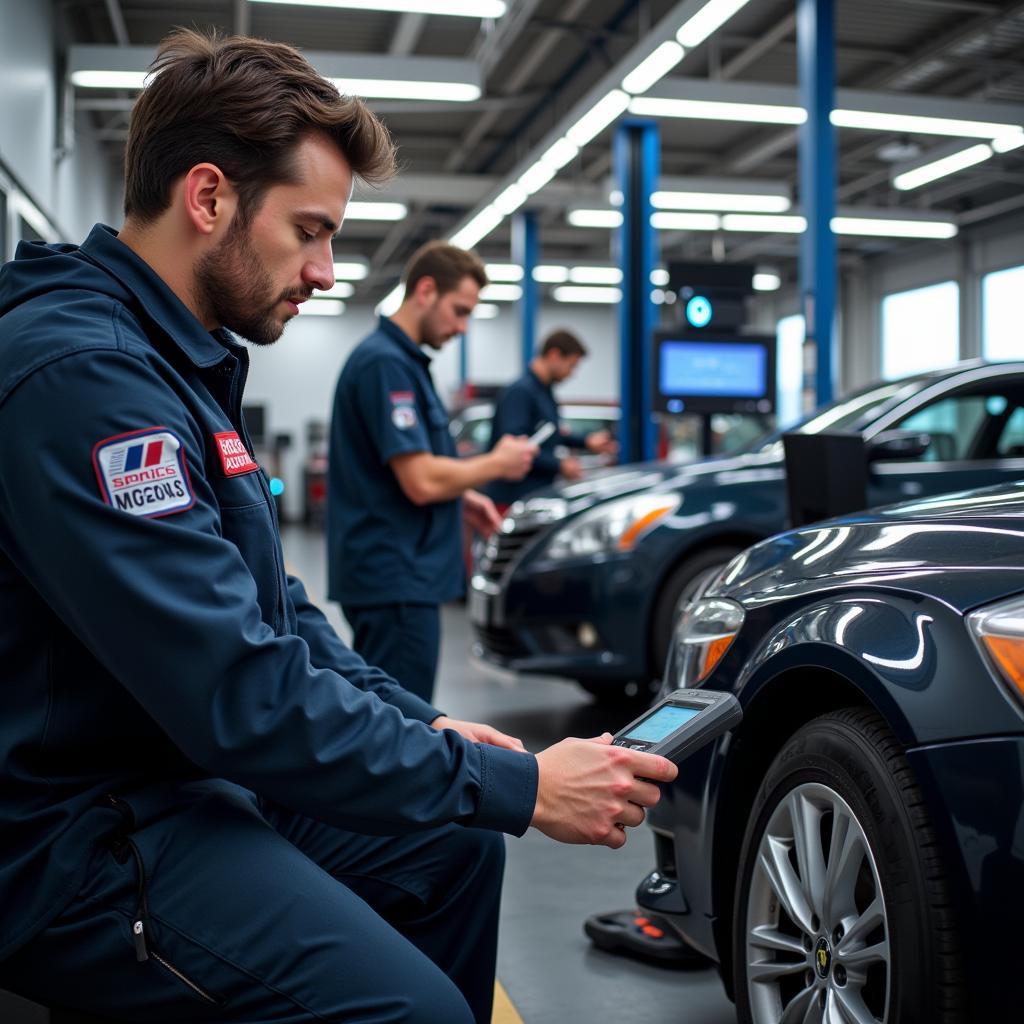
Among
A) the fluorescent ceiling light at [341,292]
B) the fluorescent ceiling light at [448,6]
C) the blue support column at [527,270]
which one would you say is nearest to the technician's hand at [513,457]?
the fluorescent ceiling light at [448,6]

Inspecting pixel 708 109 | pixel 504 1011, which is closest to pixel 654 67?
pixel 708 109

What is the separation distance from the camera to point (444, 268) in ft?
12.3

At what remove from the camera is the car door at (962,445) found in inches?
193

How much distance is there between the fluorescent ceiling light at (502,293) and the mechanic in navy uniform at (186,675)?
853 inches

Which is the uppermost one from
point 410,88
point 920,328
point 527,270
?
point 410,88

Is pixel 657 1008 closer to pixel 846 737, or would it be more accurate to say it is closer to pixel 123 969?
pixel 846 737

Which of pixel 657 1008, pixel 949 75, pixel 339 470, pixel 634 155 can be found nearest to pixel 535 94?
pixel 634 155

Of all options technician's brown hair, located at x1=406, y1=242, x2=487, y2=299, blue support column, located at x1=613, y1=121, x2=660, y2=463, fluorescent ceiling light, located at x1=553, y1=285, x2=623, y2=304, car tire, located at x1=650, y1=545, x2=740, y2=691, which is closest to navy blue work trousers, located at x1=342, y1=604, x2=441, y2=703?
technician's brown hair, located at x1=406, y1=242, x2=487, y2=299

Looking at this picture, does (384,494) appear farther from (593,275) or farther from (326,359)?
(326,359)

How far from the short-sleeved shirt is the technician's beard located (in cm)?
187

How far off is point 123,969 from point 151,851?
5.0 inches

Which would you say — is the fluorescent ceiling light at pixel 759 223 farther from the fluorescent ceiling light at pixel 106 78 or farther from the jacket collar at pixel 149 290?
the jacket collar at pixel 149 290

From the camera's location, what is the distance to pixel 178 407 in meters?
1.40

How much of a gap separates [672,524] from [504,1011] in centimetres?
275
